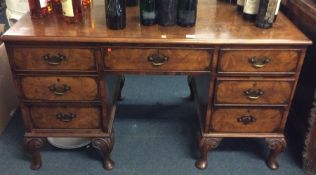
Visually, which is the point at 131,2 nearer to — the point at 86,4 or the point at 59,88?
the point at 86,4

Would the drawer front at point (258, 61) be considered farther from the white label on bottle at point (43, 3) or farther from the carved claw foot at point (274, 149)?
the white label on bottle at point (43, 3)

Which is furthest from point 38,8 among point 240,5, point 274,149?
point 274,149

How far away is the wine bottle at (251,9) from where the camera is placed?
3.77ft

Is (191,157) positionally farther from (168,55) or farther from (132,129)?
(168,55)


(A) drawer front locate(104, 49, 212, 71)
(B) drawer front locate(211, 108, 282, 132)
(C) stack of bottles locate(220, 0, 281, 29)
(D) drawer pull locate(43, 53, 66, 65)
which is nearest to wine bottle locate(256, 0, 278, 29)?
(C) stack of bottles locate(220, 0, 281, 29)

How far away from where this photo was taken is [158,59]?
3.67 ft

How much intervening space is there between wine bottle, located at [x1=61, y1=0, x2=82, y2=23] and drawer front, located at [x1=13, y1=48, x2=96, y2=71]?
14cm

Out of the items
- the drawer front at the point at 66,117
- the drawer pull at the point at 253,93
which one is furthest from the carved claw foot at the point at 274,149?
the drawer front at the point at 66,117

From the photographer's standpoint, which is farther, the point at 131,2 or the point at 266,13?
the point at 131,2

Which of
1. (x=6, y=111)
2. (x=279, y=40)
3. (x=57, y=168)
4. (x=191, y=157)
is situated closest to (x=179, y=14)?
(x=279, y=40)

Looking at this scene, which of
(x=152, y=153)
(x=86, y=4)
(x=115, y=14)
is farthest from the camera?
(x=152, y=153)

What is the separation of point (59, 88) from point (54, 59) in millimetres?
127

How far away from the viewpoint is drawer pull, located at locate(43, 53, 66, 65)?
1111mm

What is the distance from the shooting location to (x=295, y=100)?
4.89 feet
